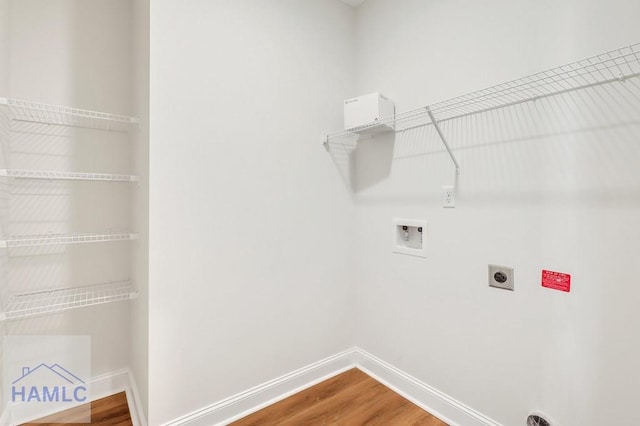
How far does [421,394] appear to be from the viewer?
182 cm

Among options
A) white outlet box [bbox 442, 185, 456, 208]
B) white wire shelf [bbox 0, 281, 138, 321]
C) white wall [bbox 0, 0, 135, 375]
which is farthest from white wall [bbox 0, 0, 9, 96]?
white outlet box [bbox 442, 185, 456, 208]

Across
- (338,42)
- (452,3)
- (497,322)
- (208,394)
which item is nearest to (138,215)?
(208,394)

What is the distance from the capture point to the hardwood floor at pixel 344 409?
168cm

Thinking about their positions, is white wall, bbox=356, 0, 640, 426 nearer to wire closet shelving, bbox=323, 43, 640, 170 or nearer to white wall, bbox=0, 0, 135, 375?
wire closet shelving, bbox=323, 43, 640, 170

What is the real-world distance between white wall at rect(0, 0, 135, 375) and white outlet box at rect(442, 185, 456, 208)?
1960 mm

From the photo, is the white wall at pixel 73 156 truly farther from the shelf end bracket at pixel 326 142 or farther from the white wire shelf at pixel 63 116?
the shelf end bracket at pixel 326 142

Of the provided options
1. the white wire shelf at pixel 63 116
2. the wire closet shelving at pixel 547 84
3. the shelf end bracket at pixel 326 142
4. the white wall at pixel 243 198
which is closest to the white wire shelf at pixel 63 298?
the white wall at pixel 243 198

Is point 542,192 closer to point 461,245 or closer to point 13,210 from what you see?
point 461,245

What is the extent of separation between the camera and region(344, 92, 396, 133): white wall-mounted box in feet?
5.99

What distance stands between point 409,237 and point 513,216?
62 centimetres

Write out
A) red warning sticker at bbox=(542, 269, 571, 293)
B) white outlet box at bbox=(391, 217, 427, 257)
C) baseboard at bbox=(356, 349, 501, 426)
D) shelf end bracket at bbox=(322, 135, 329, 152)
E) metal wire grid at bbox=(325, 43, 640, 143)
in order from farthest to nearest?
shelf end bracket at bbox=(322, 135, 329, 152) → white outlet box at bbox=(391, 217, 427, 257) → baseboard at bbox=(356, 349, 501, 426) → red warning sticker at bbox=(542, 269, 571, 293) → metal wire grid at bbox=(325, 43, 640, 143)

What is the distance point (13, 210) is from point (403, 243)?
2.26m

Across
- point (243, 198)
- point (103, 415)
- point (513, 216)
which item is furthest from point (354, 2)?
point (103, 415)

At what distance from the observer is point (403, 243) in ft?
6.43
